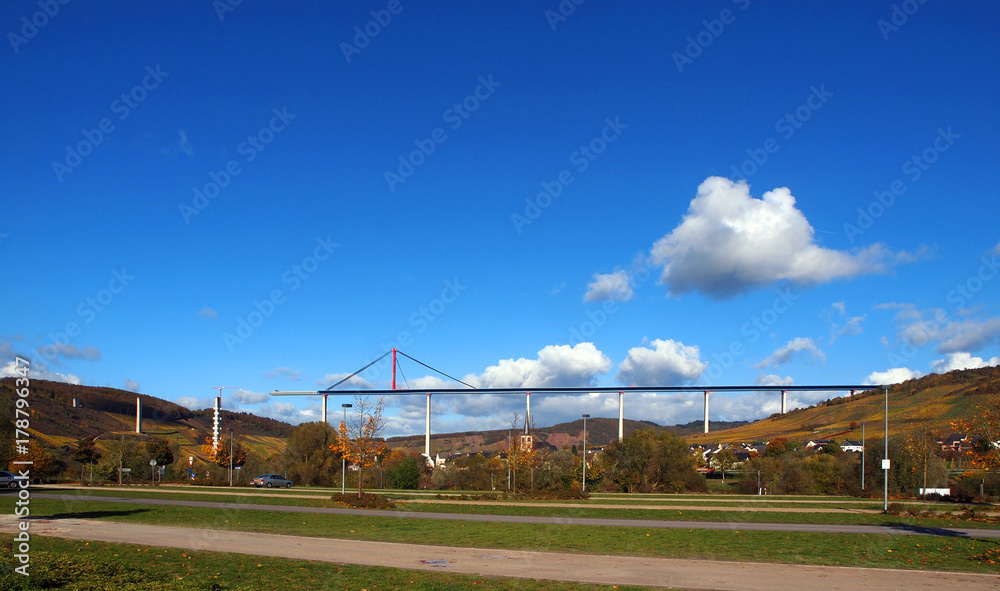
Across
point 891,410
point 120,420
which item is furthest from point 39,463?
point 891,410

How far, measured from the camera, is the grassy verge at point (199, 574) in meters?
9.51

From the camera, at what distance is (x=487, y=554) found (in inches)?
631

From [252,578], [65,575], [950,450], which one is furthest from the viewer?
[950,450]

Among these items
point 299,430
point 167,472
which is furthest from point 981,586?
point 167,472

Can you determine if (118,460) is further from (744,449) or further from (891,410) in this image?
(891,410)

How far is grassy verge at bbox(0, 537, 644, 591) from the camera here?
951cm

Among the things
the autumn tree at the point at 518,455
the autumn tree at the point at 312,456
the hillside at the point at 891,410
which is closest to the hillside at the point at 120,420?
the autumn tree at the point at 312,456

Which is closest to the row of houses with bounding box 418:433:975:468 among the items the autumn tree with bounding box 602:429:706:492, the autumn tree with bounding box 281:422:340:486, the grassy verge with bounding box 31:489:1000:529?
the autumn tree with bounding box 602:429:706:492

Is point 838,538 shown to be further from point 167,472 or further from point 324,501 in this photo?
point 167,472

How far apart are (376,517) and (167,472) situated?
51846 millimetres

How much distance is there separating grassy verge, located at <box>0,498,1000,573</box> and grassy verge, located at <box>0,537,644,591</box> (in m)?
4.99

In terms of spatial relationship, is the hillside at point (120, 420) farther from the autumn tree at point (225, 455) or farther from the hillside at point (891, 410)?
the hillside at point (891, 410)

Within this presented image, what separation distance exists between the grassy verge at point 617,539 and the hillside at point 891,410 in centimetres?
7295

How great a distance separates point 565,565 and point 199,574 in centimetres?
731
